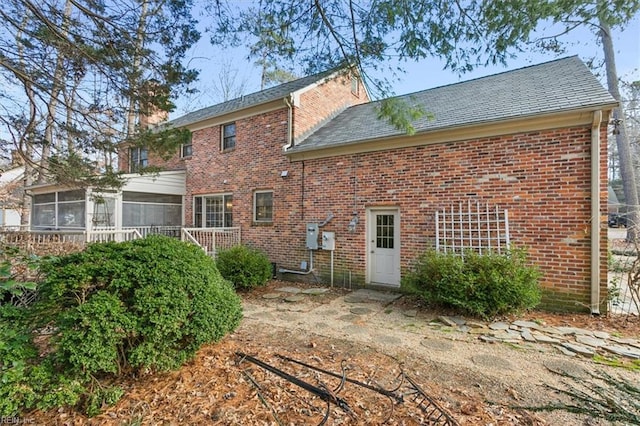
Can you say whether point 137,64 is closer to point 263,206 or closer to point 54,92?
point 54,92

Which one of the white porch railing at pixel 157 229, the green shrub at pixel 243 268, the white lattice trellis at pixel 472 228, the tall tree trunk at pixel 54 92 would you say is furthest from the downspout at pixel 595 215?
the white porch railing at pixel 157 229

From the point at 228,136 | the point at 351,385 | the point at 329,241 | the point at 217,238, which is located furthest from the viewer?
the point at 228,136

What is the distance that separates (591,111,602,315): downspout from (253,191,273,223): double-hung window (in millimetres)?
7377

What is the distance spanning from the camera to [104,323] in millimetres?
2574

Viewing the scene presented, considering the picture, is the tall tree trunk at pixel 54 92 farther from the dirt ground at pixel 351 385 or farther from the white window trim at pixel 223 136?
the white window trim at pixel 223 136

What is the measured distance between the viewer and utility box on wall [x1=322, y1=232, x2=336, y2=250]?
25.9 feet

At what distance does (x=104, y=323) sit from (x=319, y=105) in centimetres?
918

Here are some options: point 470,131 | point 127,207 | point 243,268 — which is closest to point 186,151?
point 127,207

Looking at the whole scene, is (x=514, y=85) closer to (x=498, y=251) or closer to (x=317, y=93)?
(x=498, y=251)

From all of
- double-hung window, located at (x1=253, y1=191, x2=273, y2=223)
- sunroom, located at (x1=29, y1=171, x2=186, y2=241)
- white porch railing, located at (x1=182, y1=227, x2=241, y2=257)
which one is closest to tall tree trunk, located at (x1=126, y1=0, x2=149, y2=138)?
white porch railing, located at (x1=182, y1=227, x2=241, y2=257)

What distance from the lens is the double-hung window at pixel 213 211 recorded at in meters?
10.6

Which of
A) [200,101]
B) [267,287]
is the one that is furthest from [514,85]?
[267,287]

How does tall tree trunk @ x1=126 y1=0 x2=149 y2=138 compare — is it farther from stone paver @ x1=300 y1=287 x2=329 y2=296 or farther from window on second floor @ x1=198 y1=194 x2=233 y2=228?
window on second floor @ x1=198 y1=194 x2=233 y2=228

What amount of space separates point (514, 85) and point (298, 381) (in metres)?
8.51
